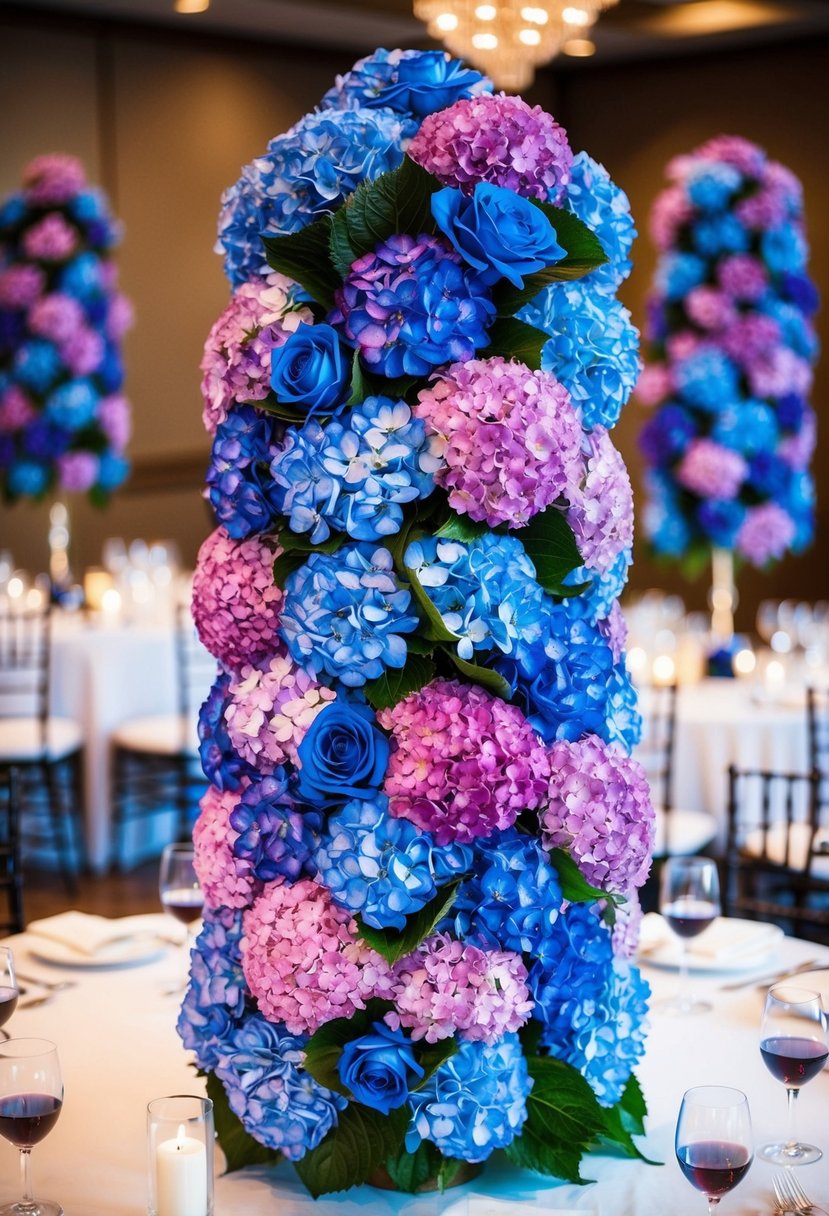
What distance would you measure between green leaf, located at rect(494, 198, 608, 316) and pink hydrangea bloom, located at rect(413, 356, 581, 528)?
79 mm

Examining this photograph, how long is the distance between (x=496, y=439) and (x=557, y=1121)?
672 mm

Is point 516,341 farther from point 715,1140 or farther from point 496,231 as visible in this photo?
point 715,1140

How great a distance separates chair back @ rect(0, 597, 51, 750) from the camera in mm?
5453

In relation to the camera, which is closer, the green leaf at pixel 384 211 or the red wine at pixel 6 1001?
the green leaf at pixel 384 211

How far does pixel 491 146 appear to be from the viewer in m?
1.41

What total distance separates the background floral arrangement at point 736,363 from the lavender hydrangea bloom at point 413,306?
4.88m

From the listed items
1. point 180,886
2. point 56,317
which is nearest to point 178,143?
point 56,317

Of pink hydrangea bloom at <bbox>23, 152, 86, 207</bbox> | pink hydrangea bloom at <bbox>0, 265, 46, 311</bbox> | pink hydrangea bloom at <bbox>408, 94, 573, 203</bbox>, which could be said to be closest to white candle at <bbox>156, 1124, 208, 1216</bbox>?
pink hydrangea bloom at <bbox>408, 94, 573, 203</bbox>

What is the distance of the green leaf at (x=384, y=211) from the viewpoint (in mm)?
1374

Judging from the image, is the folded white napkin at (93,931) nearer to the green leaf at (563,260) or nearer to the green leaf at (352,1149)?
the green leaf at (352,1149)

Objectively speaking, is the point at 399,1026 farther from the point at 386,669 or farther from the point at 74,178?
the point at 74,178

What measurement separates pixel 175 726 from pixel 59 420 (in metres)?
2.00

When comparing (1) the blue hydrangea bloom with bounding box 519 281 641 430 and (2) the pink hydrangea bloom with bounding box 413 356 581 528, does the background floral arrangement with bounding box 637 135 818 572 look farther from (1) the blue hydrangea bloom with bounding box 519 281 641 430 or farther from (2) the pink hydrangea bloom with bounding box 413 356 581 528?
(2) the pink hydrangea bloom with bounding box 413 356 581 528

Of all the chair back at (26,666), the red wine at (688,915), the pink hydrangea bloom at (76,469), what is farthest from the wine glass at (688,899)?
the pink hydrangea bloom at (76,469)
